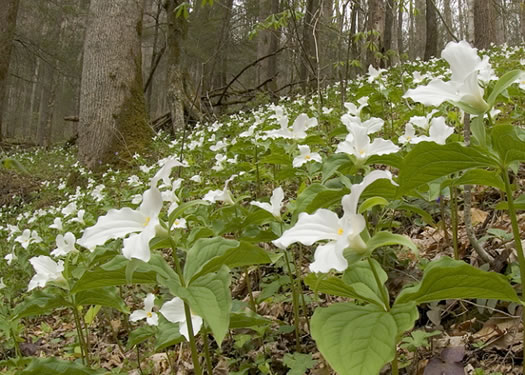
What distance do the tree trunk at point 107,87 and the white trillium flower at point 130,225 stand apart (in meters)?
6.27

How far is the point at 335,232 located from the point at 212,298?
0.35 meters

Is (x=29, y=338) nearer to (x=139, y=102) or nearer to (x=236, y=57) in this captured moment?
(x=139, y=102)

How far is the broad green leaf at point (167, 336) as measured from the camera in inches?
51.4

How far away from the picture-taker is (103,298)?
1.34 metres

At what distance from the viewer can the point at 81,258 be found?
2064 mm

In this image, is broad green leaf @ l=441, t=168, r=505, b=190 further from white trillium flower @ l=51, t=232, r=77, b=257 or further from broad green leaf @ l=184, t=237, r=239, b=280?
white trillium flower @ l=51, t=232, r=77, b=257

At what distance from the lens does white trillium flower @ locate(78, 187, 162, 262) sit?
3.19 feet

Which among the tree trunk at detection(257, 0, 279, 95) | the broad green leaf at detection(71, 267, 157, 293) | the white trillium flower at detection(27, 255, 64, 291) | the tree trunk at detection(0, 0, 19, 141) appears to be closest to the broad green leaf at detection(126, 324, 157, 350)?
the white trillium flower at detection(27, 255, 64, 291)

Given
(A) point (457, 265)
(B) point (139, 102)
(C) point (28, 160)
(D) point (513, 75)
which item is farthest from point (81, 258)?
(C) point (28, 160)

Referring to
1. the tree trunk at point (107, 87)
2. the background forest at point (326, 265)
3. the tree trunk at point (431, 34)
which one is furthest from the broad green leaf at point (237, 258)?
the tree trunk at point (431, 34)

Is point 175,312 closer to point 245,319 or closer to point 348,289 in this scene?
point 245,319

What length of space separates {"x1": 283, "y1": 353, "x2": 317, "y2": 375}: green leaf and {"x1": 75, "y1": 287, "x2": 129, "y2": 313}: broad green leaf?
0.62 metres

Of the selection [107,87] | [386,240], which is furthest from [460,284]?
[107,87]

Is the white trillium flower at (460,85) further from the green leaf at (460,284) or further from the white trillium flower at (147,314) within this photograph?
the white trillium flower at (147,314)
